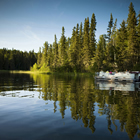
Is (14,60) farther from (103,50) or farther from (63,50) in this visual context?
(103,50)

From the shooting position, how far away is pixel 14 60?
540 ft

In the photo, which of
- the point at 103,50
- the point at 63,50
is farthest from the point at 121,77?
the point at 63,50

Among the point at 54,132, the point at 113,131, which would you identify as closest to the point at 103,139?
the point at 113,131

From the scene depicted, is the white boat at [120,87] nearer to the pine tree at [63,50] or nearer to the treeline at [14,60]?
the pine tree at [63,50]

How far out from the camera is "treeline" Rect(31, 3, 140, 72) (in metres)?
51.7

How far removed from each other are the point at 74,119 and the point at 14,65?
525 feet

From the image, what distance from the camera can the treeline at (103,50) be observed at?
169 ft

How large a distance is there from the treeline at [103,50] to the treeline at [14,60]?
65.4 meters

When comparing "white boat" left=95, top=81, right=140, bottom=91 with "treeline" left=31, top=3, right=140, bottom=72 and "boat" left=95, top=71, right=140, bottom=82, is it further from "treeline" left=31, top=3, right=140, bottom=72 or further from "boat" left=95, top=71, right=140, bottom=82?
"treeline" left=31, top=3, right=140, bottom=72

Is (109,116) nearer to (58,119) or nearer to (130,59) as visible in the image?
(58,119)

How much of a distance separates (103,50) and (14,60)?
123m

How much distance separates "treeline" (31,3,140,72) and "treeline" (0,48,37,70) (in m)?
65.4

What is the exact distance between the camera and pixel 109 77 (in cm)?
3478


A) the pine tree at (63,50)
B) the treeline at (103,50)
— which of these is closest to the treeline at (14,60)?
the treeline at (103,50)
